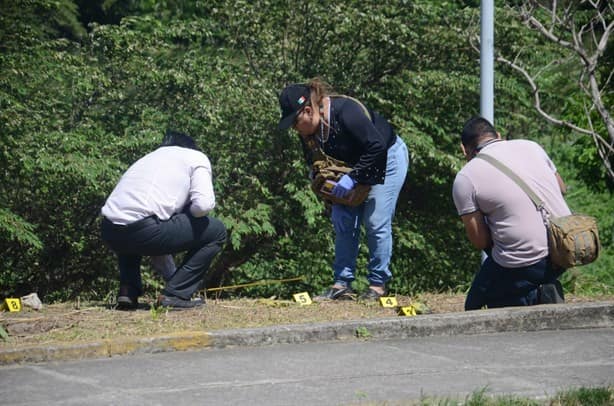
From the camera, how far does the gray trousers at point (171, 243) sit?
7383mm

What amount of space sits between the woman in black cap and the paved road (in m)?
1.72

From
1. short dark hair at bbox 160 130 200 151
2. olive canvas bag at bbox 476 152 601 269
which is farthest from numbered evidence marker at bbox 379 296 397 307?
short dark hair at bbox 160 130 200 151

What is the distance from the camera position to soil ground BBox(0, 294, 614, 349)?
6.39 metres

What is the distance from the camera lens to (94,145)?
10508 mm

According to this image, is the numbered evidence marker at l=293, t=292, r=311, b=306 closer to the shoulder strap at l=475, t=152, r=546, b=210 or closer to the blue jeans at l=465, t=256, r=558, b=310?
the blue jeans at l=465, t=256, r=558, b=310

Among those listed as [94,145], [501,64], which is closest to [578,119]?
[501,64]

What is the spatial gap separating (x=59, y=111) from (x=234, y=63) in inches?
86.1

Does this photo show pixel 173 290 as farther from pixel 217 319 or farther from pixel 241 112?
pixel 241 112

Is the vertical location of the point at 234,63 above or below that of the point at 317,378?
above

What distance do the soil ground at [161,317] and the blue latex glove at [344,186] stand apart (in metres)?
0.82

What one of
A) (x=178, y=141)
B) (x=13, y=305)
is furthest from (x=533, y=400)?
(x=13, y=305)

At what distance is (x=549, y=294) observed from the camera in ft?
23.7

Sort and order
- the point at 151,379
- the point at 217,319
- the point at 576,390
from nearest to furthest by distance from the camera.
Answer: the point at 576,390, the point at 151,379, the point at 217,319

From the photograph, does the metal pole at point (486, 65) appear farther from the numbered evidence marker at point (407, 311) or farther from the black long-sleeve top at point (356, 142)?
the numbered evidence marker at point (407, 311)
